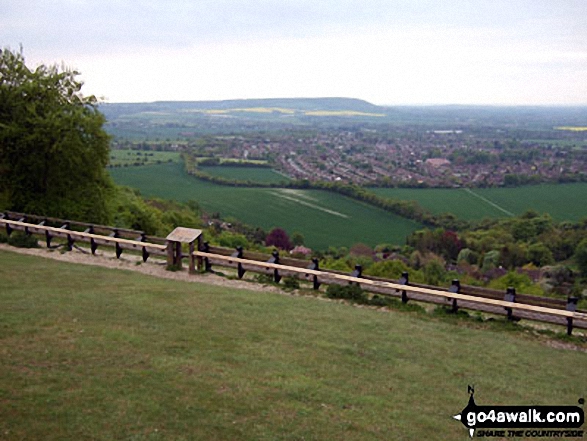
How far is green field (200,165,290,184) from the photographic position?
11425cm

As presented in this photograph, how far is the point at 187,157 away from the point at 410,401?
433 ft

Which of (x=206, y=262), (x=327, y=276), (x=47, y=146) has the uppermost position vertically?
(x=47, y=146)

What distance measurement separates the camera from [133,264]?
55.7ft

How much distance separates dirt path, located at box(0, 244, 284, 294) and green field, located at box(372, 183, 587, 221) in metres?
76.2

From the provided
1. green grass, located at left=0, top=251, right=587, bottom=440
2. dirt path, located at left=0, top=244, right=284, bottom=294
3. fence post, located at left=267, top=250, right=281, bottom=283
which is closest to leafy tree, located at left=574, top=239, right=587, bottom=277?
fence post, located at left=267, top=250, right=281, bottom=283

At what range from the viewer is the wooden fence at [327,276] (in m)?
12.0

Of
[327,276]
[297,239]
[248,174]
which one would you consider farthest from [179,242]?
[248,174]

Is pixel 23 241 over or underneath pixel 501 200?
over

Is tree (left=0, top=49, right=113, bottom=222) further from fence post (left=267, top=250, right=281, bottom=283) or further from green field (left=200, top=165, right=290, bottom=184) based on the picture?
green field (left=200, top=165, right=290, bottom=184)

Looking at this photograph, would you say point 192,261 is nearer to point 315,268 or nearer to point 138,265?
point 138,265

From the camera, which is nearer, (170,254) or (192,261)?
(192,261)

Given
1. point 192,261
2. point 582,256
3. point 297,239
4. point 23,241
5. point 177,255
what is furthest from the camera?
point 297,239

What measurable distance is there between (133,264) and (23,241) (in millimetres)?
5023

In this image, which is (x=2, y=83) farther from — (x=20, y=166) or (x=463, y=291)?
(x=463, y=291)
